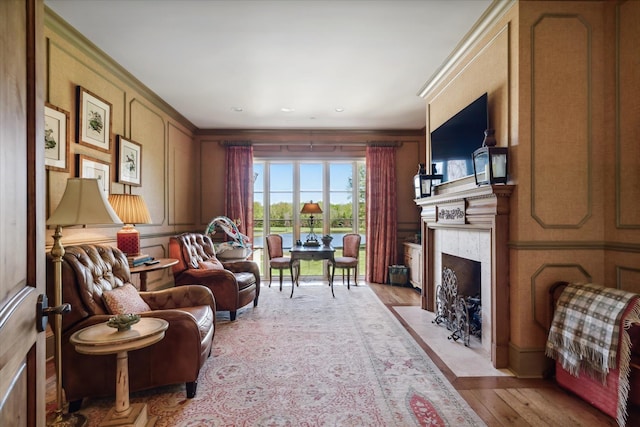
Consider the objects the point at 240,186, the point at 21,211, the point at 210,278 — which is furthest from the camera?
the point at 240,186

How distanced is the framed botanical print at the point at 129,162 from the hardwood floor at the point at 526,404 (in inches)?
145

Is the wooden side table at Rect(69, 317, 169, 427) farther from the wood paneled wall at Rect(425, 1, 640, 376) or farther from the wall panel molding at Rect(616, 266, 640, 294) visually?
the wall panel molding at Rect(616, 266, 640, 294)

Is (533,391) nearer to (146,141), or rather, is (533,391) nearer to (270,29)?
(270,29)

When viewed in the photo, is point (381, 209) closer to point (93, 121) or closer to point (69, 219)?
point (93, 121)

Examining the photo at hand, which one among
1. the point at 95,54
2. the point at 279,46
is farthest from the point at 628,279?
the point at 95,54

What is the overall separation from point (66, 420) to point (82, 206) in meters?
1.23

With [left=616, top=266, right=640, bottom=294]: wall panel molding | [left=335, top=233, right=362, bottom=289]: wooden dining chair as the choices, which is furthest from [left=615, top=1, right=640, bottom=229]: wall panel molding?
[left=335, top=233, right=362, bottom=289]: wooden dining chair

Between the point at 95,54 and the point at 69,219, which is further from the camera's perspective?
the point at 95,54

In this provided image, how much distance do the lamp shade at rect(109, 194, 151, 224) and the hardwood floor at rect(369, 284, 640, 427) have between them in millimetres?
2972

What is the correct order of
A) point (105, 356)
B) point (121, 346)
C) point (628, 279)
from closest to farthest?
point (121, 346) < point (105, 356) < point (628, 279)

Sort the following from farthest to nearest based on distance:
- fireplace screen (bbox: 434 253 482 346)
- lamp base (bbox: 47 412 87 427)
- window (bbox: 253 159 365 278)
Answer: window (bbox: 253 159 365 278) < fireplace screen (bbox: 434 253 482 346) < lamp base (bbox: 47 412 87 427)

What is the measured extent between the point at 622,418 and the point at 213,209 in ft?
18.5

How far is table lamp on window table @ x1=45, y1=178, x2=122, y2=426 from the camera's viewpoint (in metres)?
1.87

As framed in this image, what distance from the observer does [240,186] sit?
19.4ft
